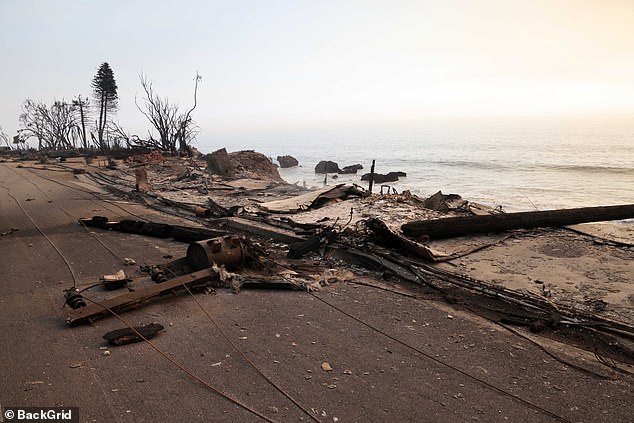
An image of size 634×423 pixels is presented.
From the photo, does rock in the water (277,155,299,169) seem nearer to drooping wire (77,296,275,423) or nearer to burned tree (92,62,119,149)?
burned tree (92,62,119,149)

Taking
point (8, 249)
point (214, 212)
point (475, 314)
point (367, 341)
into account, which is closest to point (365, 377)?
point (367, 341)

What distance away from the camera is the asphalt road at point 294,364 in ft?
10.5

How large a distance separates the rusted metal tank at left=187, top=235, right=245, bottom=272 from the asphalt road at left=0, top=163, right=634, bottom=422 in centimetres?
59

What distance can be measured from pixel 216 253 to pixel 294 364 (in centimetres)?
252

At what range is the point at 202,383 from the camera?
3494 millimetres

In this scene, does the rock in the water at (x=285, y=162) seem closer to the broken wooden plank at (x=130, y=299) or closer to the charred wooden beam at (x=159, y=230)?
the charred wooden beam at (x=159, y=230)

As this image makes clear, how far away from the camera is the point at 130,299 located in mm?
4945

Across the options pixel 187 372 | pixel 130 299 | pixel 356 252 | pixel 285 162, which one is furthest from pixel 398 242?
pixel 285 162

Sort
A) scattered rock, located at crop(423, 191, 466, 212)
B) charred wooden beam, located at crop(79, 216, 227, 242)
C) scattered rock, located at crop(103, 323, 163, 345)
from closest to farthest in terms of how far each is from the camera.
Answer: scattered rock, located at crop(103, 323, 163, 345) < charred wooden beam, located at crop(79, 216, 227, 242) < scattered rock, located at crop(423, 191, 466, 212)

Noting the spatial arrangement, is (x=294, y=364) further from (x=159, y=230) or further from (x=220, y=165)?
(x=220, y=165)

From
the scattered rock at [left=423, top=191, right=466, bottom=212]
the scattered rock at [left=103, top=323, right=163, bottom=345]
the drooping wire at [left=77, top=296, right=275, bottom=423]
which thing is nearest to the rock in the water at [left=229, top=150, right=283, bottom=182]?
the scattered rock at [left=423, top=191, right=466, bottom=212]

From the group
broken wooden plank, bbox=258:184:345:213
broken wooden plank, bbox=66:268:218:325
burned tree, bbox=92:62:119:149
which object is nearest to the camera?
broken wooden plank, bbox=66:268:218:325

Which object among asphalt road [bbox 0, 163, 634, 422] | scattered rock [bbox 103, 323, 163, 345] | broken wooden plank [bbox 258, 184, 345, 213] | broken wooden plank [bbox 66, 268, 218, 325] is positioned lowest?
asphalt road [bbox 0, 163, 634, 422]

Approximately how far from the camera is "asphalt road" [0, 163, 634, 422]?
10.5ft
